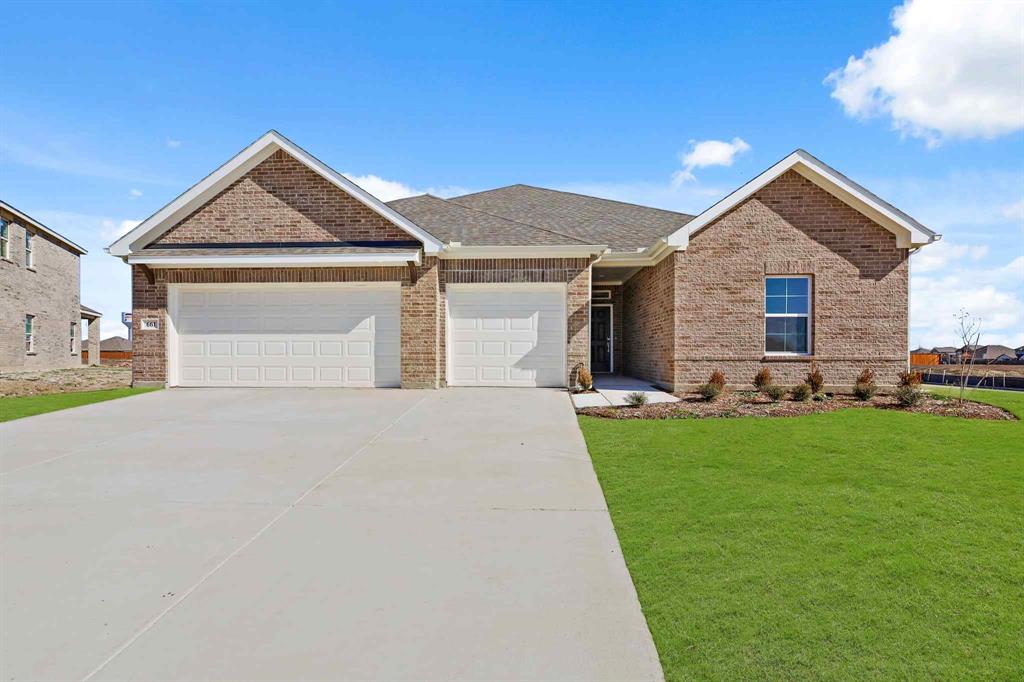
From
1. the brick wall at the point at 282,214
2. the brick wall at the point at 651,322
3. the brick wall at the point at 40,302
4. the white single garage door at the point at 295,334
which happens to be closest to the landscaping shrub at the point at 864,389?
the brick wall at the point at 651,322

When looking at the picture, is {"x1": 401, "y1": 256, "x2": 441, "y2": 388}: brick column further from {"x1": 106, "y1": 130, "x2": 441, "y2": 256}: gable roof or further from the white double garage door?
{"x1": 106, "y1": 130, "x2": 441, "y2": 256}: gable roof

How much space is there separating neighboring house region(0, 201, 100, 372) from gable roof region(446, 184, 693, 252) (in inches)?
801

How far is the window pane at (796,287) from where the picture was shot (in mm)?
13062

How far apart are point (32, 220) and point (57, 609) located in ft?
99.0

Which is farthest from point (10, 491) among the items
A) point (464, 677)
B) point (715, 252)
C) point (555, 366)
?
point (715, 252)

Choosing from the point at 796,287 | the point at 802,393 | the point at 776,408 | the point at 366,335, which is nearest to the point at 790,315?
the point at 796,287

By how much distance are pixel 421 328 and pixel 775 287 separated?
8492 mm

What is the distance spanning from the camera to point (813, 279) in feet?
42.3

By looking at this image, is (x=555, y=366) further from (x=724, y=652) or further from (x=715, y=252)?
(x=724, y=652)

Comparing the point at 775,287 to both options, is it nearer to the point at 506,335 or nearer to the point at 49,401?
the point at 506,335

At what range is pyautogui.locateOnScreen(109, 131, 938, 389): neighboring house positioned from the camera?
12.8m

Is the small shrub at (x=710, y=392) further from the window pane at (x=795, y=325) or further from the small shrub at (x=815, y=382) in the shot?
the window pane at (x=795, y=325)

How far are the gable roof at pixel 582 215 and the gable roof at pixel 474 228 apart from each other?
1.07 m

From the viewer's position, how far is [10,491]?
556 cm
